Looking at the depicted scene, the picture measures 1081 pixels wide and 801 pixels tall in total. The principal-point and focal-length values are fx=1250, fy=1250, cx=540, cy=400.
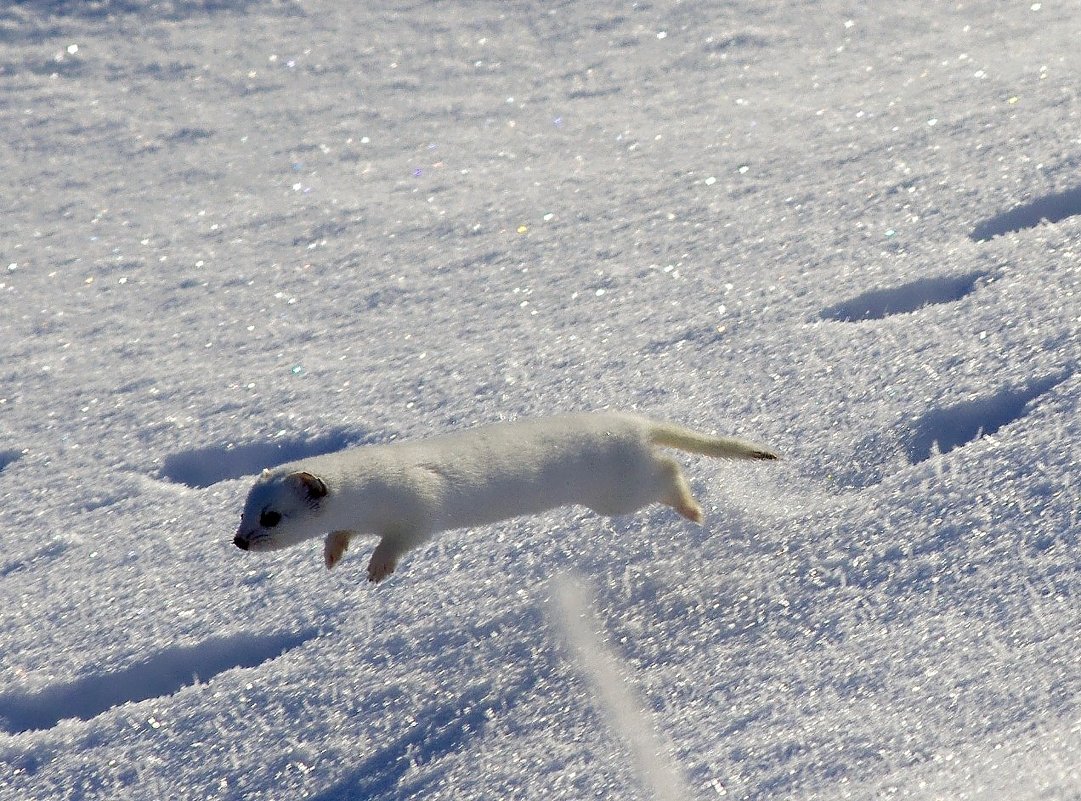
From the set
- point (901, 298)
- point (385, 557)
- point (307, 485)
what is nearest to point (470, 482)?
point (385, 557)

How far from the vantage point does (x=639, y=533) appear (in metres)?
3.12

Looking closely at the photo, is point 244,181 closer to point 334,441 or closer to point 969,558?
point 334,441

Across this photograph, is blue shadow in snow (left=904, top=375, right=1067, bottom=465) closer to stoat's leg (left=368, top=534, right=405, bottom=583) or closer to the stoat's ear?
stoat's leg (left=368, top=534, right=405, bottom=583)

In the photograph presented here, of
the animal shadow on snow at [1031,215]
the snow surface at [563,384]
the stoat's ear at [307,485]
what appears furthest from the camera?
the animal shadow on snow at [1031,215]

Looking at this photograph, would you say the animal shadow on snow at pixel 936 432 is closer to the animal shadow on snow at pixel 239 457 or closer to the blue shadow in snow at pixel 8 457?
the animal shadow on snow at pixel 239 457

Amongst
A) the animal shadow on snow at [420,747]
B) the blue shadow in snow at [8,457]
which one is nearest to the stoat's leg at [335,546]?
the animal shadow on snow at [420,747]

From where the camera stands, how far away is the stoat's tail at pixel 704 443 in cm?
297

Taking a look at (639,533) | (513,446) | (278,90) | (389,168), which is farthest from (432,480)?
(278,90)

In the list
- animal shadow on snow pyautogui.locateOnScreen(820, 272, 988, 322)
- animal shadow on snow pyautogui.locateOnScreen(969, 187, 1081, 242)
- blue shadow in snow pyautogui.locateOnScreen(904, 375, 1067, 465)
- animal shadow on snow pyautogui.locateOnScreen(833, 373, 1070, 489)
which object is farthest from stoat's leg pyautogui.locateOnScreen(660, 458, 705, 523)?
animal shadow on snow pyautogui.locateOnScreen(969, 187, 1081, 242)

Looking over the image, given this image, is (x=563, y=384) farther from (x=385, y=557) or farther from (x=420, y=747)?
(x=420, y=747)

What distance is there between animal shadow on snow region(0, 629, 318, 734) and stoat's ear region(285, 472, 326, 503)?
0.47 meters

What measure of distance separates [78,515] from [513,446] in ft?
5.09

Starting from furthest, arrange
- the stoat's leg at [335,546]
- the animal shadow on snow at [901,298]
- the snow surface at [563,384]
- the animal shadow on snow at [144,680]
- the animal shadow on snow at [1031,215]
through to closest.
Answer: the animal shadow on snow at [1031,215]
the animal shadow on snow at [901,298]
the animal shadow on snow at [144,680]
the stoat's leg at [335,546]
the snow surface at [563,384]

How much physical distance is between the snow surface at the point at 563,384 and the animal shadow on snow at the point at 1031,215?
13mm
